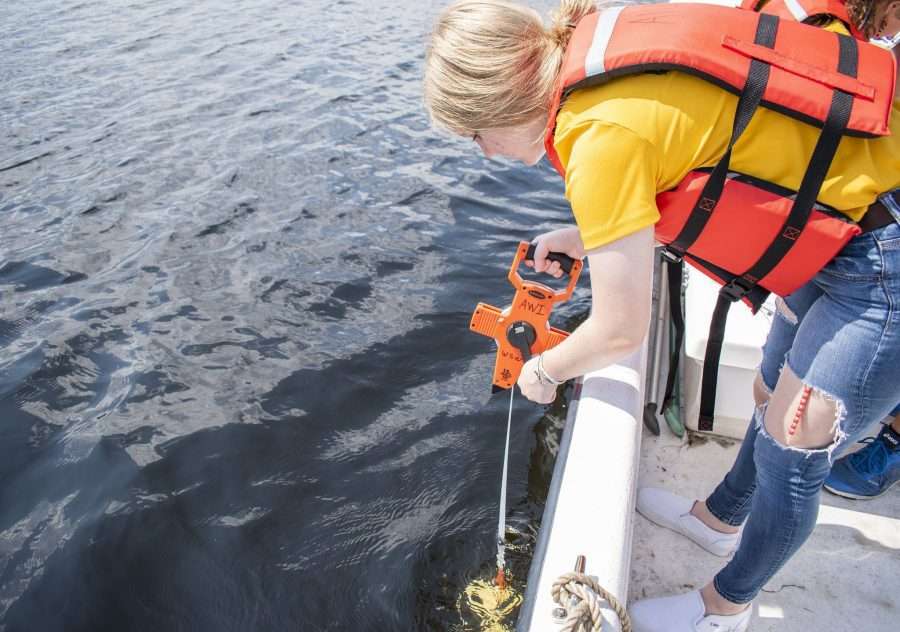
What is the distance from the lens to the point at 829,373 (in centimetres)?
162

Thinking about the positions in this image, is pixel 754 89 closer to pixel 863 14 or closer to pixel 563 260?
pixel 863 14

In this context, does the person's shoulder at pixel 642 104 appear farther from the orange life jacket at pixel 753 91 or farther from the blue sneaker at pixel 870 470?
the blue sneaker at pixel 870 470

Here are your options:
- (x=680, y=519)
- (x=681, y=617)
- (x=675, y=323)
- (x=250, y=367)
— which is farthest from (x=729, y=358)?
(x=250, y=367)

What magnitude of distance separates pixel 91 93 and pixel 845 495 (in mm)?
8573

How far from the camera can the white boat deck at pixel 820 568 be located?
2.28 meters

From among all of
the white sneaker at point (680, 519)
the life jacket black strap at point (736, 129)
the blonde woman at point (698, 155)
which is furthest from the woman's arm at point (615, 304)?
the white sneaker at point (680, 519)

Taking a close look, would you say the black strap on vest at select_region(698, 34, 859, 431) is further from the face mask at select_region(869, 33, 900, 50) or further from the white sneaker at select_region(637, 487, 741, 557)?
the white sneaker at select_region(637, 487, 741, 557)

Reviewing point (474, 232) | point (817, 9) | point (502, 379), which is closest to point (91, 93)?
point (474, 232)

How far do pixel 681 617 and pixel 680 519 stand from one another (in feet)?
1.55

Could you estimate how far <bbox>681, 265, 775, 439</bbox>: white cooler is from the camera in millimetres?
2680

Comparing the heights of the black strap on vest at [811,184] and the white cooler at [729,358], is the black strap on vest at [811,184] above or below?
above

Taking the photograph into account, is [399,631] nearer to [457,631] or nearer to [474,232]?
[457,631]

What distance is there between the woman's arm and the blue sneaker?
156 cm

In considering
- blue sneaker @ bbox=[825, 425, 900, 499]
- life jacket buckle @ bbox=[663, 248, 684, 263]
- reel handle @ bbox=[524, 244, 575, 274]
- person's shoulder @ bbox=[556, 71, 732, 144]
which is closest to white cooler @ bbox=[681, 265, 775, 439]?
life jacket buckle @ bbox=[663, 248, 684, 263]
